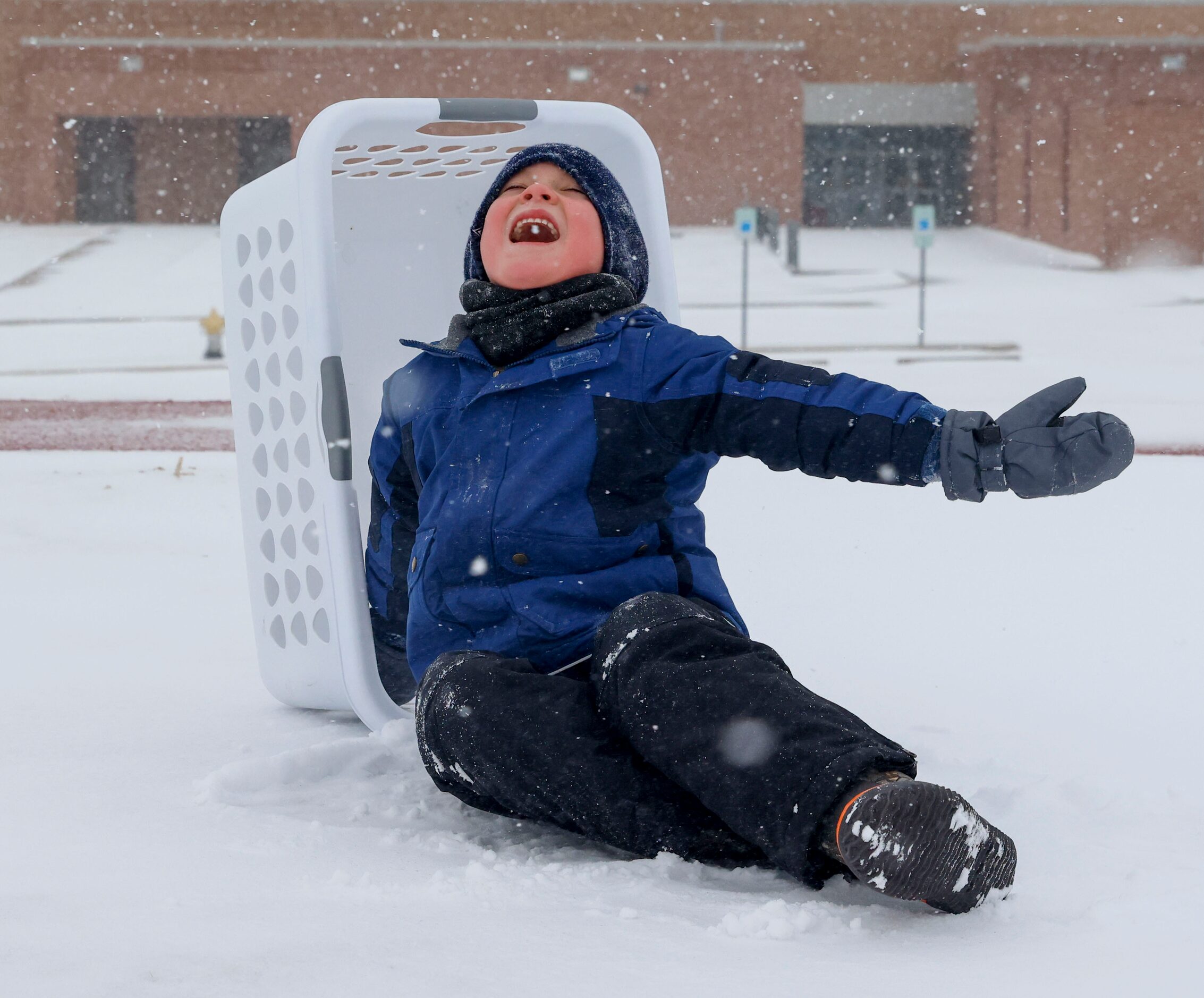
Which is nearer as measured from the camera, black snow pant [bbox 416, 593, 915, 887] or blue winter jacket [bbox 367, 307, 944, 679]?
black snow pant [bbox 416, 593, 915, 887]

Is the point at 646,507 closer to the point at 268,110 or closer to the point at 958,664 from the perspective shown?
the point at 958,664

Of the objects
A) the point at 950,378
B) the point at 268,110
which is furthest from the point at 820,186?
the point at 950,378

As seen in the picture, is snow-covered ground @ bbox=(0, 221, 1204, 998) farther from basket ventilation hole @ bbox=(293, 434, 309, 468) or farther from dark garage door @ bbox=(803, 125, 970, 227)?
dark garage door @ bbox=(803, 125, 970, 227)

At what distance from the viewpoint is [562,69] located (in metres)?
26.0

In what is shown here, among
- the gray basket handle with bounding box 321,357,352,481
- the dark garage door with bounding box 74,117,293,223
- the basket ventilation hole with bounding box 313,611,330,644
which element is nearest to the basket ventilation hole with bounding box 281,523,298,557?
the basket ventilation hole with bounding box 313,611,330,644

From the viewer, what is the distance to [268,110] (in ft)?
84.6

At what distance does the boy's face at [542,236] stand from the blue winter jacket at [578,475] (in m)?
0.19

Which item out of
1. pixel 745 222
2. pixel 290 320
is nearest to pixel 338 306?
pixel 290 320

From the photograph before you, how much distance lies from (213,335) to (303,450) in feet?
33.6

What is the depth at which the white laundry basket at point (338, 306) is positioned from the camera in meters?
2.54

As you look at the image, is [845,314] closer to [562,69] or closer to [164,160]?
[562,69]

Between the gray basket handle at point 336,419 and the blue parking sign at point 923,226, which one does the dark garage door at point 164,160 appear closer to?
the blue parking sign at point 923,226

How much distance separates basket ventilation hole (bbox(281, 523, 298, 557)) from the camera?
2.73 metres

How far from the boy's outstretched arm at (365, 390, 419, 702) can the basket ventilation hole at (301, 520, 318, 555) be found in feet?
0.33
